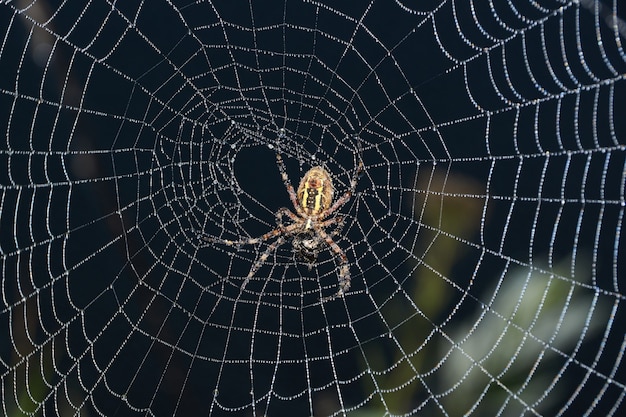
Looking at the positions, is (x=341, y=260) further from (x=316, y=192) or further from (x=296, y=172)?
(x=296, y=172)

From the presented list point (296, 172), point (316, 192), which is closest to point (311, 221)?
point (316, 192)

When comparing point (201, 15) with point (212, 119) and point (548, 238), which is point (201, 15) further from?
point (548, 238)

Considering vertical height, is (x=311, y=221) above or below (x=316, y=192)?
below

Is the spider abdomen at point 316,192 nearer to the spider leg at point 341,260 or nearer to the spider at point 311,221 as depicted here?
the spider at point 311,221

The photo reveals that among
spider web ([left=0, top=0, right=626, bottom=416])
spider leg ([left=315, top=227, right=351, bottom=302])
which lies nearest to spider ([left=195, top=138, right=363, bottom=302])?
spider leg ([left=315, top=227, right=351, bottom=302])

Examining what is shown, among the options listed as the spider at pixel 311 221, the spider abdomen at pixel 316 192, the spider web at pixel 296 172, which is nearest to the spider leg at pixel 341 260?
the spider at pixel 311 221

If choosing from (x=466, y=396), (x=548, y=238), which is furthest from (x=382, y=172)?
(x=466, y=396)

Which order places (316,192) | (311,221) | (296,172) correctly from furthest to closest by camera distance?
(296,172)
(311,221)
(316,192)
